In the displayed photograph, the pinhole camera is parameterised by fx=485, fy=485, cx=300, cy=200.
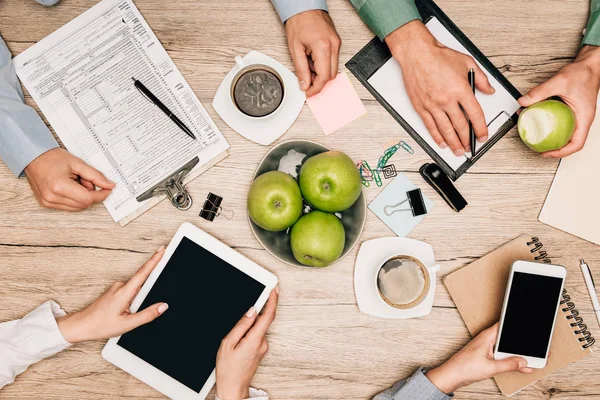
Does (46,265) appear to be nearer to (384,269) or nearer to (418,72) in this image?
(384,269)

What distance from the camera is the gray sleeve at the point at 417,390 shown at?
1.02 metres

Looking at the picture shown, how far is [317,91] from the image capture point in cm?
104

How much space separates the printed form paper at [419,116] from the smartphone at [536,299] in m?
0.27

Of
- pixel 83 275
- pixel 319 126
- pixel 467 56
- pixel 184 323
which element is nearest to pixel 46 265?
pixel 83 275

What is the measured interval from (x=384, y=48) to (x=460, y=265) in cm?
51

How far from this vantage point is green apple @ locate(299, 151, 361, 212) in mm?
922

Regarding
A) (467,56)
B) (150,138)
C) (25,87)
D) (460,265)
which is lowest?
(460,265)

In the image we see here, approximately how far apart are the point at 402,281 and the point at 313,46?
0.52 meters

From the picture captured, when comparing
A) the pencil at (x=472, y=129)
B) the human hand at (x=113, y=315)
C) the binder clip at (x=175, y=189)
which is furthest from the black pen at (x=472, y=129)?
the human hand at (x=113, y=315)

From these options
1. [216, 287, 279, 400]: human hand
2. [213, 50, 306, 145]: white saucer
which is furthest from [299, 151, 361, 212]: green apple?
[216, 287, 279, 400]: human hand

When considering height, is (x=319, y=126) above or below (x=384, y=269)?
above

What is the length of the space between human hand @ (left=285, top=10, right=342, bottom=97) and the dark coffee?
0.06 meters

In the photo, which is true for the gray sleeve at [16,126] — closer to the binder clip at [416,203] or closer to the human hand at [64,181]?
the human hand at [64,181]

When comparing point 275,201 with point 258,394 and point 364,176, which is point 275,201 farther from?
point 258,394
